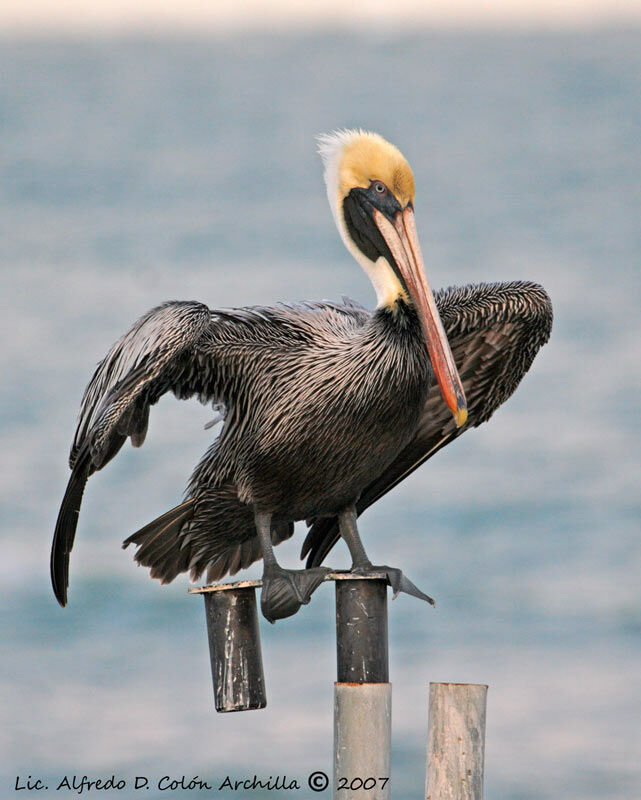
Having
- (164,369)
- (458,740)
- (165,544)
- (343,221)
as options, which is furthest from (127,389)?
(458,740)

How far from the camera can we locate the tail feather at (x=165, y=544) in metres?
5.59

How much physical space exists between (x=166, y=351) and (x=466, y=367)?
4.85 feet

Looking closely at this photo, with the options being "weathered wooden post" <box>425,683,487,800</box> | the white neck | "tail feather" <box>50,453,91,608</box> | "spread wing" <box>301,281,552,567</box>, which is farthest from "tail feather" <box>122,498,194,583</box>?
"weathered wooden post" <box>425,683,487,800</box>

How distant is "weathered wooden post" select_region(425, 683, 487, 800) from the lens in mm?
4301

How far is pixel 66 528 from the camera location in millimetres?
5336

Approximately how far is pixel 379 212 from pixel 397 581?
1.45 m

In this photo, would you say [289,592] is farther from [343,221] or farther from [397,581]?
[343,221]

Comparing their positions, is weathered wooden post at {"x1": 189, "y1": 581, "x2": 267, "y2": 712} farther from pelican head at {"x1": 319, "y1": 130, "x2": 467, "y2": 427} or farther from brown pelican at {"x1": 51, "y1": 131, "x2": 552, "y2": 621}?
pelican head at {"x1": 319, "y1": 130, "x2": 467, "y2": 427}

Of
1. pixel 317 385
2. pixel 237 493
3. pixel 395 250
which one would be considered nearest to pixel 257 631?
pixel 237 493

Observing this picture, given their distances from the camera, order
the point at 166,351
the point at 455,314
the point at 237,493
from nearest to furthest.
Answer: the point at 166,351
the point at 237,493
the point at 455,314

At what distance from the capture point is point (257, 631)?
5.01 metres

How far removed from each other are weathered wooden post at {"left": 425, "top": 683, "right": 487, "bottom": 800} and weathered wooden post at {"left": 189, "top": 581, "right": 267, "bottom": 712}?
0.86 m

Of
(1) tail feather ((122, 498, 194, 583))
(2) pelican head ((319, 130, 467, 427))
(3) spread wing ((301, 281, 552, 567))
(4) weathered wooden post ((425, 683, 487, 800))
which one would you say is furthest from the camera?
(3) spread wing ((301, 281, 552, 567))

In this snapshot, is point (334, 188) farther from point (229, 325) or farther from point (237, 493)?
point (237, 493)
